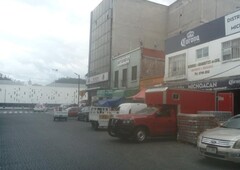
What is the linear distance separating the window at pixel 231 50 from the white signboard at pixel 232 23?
67 centimetres

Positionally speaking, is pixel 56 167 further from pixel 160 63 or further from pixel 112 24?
pixel 112 24

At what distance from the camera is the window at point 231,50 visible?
21.6 m

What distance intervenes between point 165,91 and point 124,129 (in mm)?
3135

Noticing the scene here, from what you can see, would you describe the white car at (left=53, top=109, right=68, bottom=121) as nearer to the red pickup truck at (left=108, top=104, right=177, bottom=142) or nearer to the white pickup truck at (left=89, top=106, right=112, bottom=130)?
the white pickup truck at (left=89, top=106, right=112, bottom=130)

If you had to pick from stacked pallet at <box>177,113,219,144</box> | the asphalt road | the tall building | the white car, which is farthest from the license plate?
the tall building

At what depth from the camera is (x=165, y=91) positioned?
1673 centimetres

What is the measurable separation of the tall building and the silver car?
36.8 meters

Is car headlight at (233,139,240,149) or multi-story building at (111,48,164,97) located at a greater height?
multi-story building at (111,48,164,97)

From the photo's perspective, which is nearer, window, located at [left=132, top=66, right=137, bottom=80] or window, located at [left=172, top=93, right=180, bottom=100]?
window, located at [left=172, top=93, right=180, bottom=100]

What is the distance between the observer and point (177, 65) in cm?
2839

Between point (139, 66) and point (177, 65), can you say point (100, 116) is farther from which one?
point (139, 66)

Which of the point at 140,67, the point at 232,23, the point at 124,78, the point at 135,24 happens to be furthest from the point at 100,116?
the point at 135,24

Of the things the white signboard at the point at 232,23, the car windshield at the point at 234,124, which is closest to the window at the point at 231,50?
the white signboard at the point at 232,23

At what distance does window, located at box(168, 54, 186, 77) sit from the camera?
27416 millimetres
